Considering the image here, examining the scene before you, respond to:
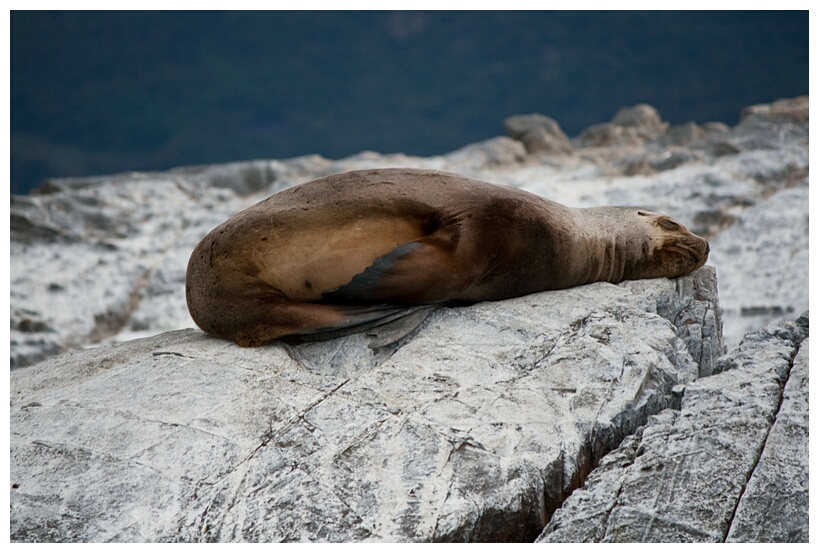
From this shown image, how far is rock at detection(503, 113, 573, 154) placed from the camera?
12.4 meters

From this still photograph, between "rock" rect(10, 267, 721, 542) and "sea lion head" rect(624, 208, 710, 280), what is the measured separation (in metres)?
0.64

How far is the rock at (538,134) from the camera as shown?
1244 cm

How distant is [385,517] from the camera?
3.11 meters

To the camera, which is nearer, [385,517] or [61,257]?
[385,517]

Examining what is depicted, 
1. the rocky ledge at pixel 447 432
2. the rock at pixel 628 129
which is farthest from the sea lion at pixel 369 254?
the rock at pixel 628 129

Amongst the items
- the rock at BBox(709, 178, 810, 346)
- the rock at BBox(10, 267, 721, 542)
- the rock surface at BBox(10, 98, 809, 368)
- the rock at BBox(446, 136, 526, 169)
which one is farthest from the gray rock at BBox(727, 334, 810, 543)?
the rock at BBox(446, 136, 526, 169)

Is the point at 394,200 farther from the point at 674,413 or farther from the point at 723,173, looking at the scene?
the point at 723,173

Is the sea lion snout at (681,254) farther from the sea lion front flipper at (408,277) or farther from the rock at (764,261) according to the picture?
the rock at (764,261)

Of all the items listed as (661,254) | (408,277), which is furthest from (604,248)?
(408,277)

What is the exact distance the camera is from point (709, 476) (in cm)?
330

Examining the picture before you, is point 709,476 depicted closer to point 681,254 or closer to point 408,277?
point 408,277

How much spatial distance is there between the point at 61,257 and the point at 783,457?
313 inches

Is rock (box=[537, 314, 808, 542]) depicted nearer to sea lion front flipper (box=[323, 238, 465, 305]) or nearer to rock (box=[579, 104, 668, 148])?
sea lion front flipper (box=[323, 238, 465, 305])
